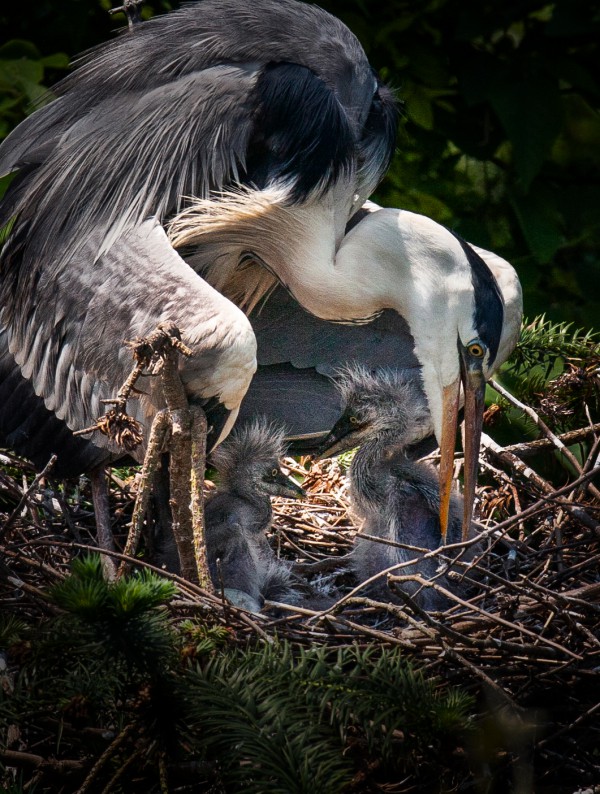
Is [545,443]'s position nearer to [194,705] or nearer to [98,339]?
[98,339]

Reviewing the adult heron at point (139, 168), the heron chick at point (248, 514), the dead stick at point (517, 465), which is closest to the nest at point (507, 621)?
the dead stick at point (517, 465)

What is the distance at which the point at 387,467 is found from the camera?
9.70 ft

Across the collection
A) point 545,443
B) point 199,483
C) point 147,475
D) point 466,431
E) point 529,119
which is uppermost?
point 147,475

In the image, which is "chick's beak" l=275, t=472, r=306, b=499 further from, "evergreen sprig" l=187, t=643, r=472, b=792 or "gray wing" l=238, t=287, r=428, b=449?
"evergreen sprig" l=187, t=643, r=472, b=792

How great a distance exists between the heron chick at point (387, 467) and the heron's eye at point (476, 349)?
26cm

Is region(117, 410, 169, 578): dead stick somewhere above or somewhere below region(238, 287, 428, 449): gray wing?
above

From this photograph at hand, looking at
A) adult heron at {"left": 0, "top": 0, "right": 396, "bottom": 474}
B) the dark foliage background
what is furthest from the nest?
the dark foliage background

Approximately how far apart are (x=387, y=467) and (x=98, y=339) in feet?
2.91

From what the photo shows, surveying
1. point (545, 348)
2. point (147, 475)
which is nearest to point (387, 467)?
point (545, 348)

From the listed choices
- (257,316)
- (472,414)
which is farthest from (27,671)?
(257,316)

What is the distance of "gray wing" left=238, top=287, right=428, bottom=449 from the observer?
3.20m

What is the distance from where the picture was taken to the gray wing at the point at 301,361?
10.5 ft

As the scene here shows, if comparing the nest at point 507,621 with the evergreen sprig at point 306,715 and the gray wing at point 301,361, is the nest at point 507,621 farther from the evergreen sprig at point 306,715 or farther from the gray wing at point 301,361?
the gray wing at point 301,361

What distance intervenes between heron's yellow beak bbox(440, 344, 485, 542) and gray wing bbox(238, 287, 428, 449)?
38 centimetres
